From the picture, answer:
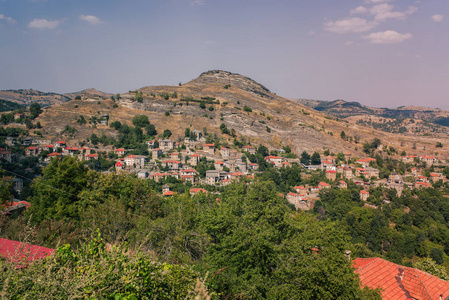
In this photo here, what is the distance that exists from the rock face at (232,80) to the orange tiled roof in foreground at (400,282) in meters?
95.6

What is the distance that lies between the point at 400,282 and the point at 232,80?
103 meters

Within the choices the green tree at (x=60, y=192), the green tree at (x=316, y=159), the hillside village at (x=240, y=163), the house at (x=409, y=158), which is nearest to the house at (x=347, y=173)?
the hillside village at (x=240, y=163)

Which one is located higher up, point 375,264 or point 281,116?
point 281,116

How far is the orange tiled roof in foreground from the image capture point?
11.0 m

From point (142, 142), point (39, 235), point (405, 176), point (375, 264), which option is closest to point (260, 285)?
point (39, 235)

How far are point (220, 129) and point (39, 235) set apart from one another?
56976 millimetres

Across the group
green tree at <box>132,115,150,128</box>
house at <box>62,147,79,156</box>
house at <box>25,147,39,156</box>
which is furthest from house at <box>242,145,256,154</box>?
house at <box>25,147,39,156</box>

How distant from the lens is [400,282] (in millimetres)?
11898

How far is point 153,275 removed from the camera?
405 centimetres

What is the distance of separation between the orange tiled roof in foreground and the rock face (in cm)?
9562

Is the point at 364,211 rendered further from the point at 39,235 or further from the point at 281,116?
the point at 281,116

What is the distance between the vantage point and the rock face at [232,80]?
106 metres

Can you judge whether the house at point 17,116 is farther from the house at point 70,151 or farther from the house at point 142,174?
the house at point 142,174

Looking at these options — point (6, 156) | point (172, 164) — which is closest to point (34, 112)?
point (6, 156)
